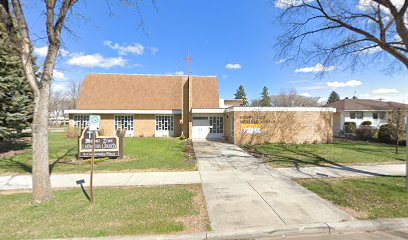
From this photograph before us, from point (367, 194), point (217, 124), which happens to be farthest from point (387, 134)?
point (367, 194)

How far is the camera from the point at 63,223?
4.35m

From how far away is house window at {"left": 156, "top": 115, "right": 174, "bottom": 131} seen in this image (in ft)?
74.2

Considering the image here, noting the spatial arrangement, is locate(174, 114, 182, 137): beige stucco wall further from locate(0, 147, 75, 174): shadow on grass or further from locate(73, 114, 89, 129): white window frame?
locate(0, 147, 75, 174): shadow on grass

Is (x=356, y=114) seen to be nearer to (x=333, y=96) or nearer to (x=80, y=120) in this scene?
(x=80, y=120)

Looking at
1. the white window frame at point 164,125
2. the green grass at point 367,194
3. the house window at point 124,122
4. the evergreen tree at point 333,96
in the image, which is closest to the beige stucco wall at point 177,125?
the white window frame at point 164,125

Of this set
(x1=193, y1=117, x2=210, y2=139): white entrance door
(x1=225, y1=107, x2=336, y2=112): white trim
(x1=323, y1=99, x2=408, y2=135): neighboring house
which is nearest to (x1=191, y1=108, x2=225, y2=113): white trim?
(x1=193, y1=117, x2=210, y2=139): white entrance door

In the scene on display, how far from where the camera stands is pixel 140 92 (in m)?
24.4

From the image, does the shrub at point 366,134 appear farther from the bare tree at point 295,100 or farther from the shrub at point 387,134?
the bare tree at point 295,100

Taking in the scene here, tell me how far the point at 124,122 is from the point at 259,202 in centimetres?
1944

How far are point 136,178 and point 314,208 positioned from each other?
18.8 feet

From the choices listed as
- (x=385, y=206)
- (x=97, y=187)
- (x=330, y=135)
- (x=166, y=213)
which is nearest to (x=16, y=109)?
(x=97, y=187)

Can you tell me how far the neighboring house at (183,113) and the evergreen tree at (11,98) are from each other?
7496 mm

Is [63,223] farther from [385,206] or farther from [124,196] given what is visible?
[385,206]

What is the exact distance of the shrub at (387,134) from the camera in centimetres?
1750
